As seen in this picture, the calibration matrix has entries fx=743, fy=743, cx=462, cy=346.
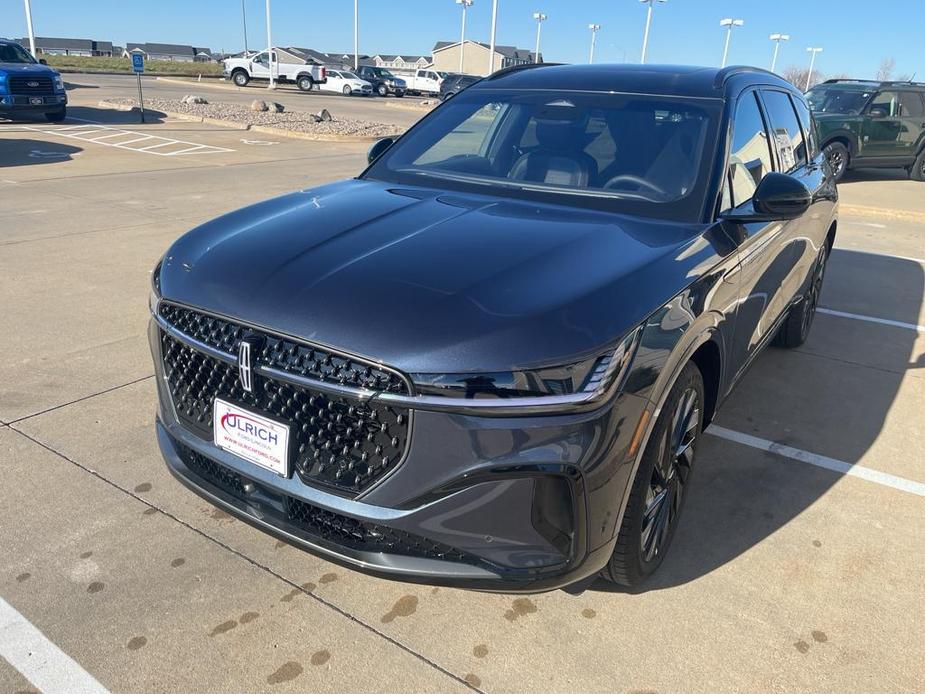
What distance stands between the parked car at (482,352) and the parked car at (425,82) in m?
51.9

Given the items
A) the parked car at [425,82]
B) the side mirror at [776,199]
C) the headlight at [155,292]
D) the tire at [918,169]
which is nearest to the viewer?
the headlight at [155,292]

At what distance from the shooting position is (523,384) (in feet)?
6.51

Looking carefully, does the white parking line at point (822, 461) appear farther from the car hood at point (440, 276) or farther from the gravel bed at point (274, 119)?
the gravel bed at point (274, 119)

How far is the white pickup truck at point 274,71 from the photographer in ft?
138

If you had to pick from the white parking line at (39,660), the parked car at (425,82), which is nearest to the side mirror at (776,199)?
the white parking line at (39,660)

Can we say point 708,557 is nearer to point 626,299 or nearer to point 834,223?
point 626,299

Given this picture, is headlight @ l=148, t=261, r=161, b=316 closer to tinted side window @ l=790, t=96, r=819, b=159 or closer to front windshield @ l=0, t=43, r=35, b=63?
tinted side window @ l=790, t=96, r=819, b=159

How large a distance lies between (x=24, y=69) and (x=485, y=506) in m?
19.0

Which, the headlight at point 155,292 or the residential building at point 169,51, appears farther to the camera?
the residential building at point 169,51

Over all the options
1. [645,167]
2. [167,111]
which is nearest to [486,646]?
[645,167]

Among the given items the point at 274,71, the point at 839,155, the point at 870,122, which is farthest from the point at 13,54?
the point at 274,71

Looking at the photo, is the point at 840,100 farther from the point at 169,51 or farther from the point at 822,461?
the point at 169,51

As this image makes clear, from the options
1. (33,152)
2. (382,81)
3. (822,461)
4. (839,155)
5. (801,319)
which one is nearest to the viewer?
(822,461)

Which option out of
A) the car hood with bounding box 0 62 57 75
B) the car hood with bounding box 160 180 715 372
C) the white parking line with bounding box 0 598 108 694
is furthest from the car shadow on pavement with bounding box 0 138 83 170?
the white parking line with bounding box 0 598 108 694
